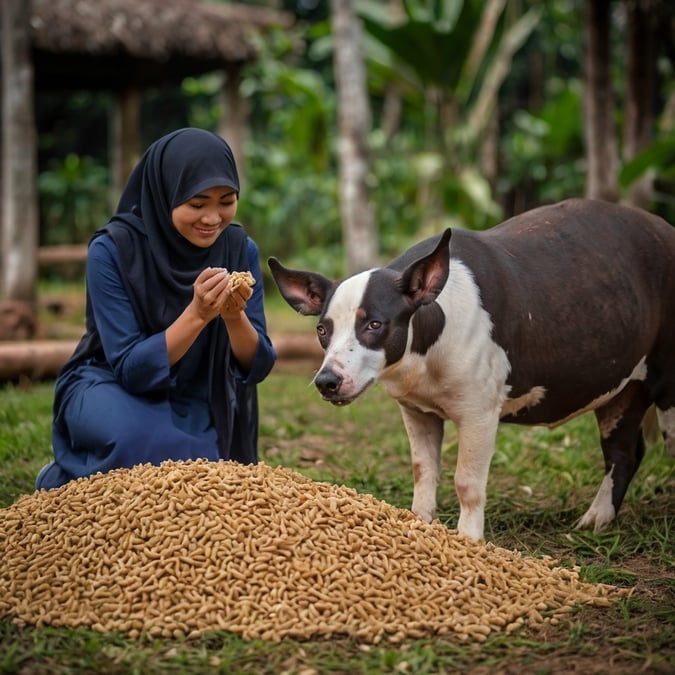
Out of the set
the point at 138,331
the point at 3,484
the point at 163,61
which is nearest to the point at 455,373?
the point at 138,331

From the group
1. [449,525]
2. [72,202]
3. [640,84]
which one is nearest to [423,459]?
[449,525]

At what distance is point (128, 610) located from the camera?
3014 mm

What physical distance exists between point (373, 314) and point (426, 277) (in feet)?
0.76

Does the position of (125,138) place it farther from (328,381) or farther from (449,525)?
(328,381)

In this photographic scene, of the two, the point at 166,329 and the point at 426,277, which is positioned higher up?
the point at 426,277

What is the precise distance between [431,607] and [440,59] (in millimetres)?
8690

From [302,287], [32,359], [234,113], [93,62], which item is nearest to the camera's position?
[302,287]

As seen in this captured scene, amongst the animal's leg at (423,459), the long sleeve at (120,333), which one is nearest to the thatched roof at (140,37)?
the long sleeve at (120,333)

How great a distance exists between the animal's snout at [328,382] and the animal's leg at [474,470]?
68 cm

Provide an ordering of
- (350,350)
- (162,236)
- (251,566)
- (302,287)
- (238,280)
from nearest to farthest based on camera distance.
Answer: (251,566) < (350,350) < (238,280) < (302,287) < (162,236)

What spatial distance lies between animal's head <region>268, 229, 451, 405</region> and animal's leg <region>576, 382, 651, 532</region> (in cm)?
126

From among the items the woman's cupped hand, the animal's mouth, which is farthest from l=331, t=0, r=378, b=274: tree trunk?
the animal's mouth

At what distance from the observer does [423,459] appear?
4.09 metres

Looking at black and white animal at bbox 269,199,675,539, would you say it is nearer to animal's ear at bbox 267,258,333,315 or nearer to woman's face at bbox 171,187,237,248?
animal's ear at bbox 267,258,333,315
